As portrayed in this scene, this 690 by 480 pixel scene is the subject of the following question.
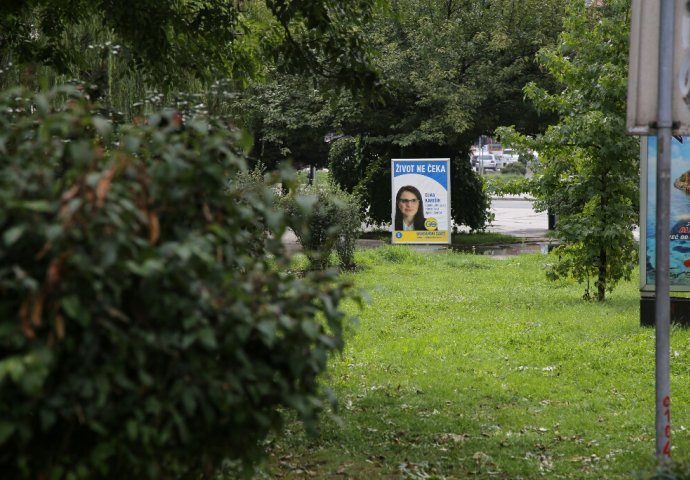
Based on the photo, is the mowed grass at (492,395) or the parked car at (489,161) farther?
the parked car at (489,161)

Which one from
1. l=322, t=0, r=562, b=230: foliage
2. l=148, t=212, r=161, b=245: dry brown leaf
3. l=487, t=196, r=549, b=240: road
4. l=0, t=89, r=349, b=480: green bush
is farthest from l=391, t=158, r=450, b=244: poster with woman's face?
l=148, t=212, r=161, b=245: dry brown leaf

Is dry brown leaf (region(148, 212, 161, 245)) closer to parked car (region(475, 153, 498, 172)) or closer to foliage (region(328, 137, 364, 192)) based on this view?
foliage (region(328, 137, 364, 192))

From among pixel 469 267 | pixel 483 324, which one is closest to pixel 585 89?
Result: pixel 483 324

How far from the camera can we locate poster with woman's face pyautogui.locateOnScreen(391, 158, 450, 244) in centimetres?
2098

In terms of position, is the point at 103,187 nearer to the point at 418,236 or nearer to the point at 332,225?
the point at 332,225

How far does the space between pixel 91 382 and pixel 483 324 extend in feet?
28.7

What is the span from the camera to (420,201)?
21.1m

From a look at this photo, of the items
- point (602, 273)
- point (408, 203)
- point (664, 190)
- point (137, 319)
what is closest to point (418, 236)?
point (408, 203)

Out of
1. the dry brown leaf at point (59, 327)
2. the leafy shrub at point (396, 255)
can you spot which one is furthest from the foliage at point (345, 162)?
the dry brown leaf at point (59, 327)

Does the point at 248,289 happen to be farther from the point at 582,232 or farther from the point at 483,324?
the point at 582,232

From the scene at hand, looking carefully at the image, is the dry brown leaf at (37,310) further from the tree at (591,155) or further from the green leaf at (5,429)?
the tree at (591,155)

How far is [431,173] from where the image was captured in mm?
21031

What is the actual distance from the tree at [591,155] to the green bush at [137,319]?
937 cm

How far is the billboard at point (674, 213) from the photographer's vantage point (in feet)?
32.7
